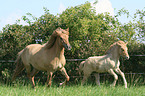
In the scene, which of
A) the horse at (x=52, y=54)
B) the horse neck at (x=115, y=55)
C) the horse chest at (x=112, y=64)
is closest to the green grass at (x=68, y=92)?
the horse at (x=52, y=54)

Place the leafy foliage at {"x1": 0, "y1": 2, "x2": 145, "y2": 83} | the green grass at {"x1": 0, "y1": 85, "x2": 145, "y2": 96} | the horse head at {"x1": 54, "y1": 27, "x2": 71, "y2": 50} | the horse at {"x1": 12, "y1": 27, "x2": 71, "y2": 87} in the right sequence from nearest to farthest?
the green grass at {"x1": 0, "y1": 85, "x2": 145, "y2": 96}, the horse head at {"x1": 54, "y1": 27, "x2": 71, "y2": 50}, the horse at {"x1": 12, "y1": 27, "x2": 71, "y2": 87}, the leafy foliage at {"x1": 0, "y1": 2, "x2": 145, "y2": 83}

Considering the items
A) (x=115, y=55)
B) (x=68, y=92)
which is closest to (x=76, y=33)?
(x=115, y=55)

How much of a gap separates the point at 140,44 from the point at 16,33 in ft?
19.1

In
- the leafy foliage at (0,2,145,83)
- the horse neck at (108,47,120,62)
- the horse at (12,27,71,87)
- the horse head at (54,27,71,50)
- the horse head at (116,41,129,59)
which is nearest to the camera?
the horse head at (54,27,71,50)

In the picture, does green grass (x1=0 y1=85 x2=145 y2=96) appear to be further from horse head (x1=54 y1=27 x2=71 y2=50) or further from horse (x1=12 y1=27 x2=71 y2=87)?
horse head (x1=54 y1=27 x2=71 y2=50)

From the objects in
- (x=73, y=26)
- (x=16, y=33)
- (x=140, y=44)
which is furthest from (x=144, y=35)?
(x=16, y=33)

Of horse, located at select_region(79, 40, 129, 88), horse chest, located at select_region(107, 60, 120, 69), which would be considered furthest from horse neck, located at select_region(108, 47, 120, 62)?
horse chest, located at select_region(107, 60, 120, 69)

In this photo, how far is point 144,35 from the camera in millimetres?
10266

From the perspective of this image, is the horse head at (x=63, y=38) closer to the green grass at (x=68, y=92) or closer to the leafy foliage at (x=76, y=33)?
the green grass at (x=68, y=92)

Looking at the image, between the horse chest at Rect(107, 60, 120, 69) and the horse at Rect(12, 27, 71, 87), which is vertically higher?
the horse at Rect(12, 27, 71, 87)

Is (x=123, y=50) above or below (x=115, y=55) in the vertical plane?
above

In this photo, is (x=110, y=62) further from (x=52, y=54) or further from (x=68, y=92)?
(x=68, y=92)

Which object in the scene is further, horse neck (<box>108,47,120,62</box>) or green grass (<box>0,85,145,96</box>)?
horse neck (<box>108,47,120,62</box>)

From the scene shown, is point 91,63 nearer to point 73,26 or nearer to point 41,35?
point 73,26
